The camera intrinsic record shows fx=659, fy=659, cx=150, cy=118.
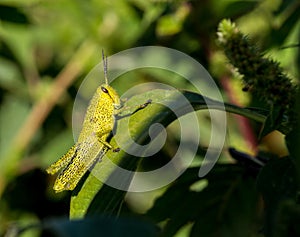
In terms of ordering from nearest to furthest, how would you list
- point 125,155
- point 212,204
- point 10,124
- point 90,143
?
point 125,155, point 212,204, point 90,143, point 10,124

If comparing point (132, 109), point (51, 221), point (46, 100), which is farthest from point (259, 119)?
point (46, 100)

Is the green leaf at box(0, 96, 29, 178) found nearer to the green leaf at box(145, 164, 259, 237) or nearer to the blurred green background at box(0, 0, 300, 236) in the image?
the blurred green background at box(0, 0, 300, 236)

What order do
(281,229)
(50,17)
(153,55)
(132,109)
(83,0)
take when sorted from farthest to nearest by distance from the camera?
(50,17)
(83,0)
(153,55)
(132,109)
(281,229)

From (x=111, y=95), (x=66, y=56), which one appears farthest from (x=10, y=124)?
(x=111, y=95)

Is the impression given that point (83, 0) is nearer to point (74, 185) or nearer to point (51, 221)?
point (74, 185)

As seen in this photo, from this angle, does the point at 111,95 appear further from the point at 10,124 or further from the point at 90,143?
the point at 10,124
